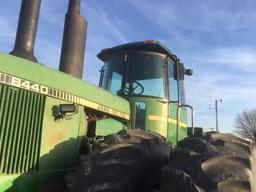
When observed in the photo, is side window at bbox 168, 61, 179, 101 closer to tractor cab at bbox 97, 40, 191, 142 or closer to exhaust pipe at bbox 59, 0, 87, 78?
tractor cab at bbox 97, 40, 191, 142

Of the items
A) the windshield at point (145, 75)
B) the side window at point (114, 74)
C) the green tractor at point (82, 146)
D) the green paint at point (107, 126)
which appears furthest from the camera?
the side window at point (114, 74)

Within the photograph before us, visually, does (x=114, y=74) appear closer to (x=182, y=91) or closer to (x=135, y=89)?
(x=135, y=89)

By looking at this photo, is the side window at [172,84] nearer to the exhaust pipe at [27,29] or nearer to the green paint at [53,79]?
the green paint at [53,79]

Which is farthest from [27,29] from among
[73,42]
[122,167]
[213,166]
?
[213,166]

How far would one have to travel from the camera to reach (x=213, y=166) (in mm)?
3418

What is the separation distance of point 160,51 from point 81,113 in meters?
2.13

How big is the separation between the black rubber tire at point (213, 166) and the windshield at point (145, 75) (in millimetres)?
2230

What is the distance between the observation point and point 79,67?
19.9ft

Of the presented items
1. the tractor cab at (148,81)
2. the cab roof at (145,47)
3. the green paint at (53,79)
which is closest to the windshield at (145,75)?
the tractor cab at (148,81)

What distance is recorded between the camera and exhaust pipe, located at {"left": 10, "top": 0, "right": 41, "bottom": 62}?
5379mm

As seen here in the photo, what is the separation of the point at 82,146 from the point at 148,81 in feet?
5.77

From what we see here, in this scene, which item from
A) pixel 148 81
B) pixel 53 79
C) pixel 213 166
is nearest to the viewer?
pixel 213 166

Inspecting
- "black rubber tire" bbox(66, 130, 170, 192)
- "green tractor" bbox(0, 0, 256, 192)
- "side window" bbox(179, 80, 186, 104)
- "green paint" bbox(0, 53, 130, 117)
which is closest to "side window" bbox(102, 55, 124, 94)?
"green tractor" bbox(0, 0, 256, 192)

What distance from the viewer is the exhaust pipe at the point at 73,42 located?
5961 millimetres
